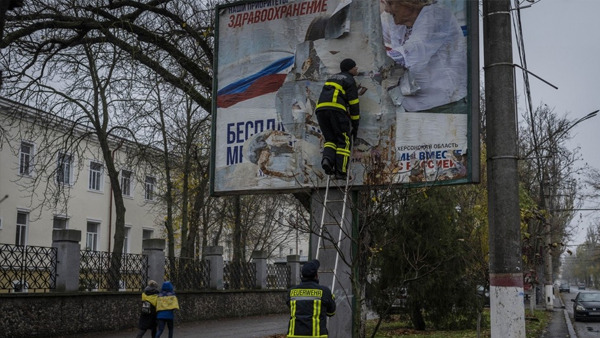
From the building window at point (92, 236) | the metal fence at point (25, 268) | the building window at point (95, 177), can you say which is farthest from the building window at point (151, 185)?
the metal fence at point (25, 268)

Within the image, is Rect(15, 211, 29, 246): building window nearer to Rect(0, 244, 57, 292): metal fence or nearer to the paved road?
the paved road

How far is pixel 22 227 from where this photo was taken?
3741 centimetres

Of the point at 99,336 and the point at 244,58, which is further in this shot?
the point at 99,336

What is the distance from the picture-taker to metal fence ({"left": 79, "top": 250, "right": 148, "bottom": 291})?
70.7 ft

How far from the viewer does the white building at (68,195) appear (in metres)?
34.4

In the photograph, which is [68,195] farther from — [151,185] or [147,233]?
[147,233]

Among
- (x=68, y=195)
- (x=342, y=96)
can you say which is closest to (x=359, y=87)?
(x=342, y=96)

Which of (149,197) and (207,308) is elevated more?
(149,197)

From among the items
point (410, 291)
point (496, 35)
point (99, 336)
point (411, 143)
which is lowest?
point (99, 336)

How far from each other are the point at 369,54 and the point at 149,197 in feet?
125

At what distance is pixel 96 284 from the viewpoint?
22.0 meters

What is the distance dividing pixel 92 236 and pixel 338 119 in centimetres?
3567

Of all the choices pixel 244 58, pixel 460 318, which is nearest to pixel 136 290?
pixel 460 318

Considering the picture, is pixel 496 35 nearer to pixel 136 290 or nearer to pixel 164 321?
pixel 164 321
